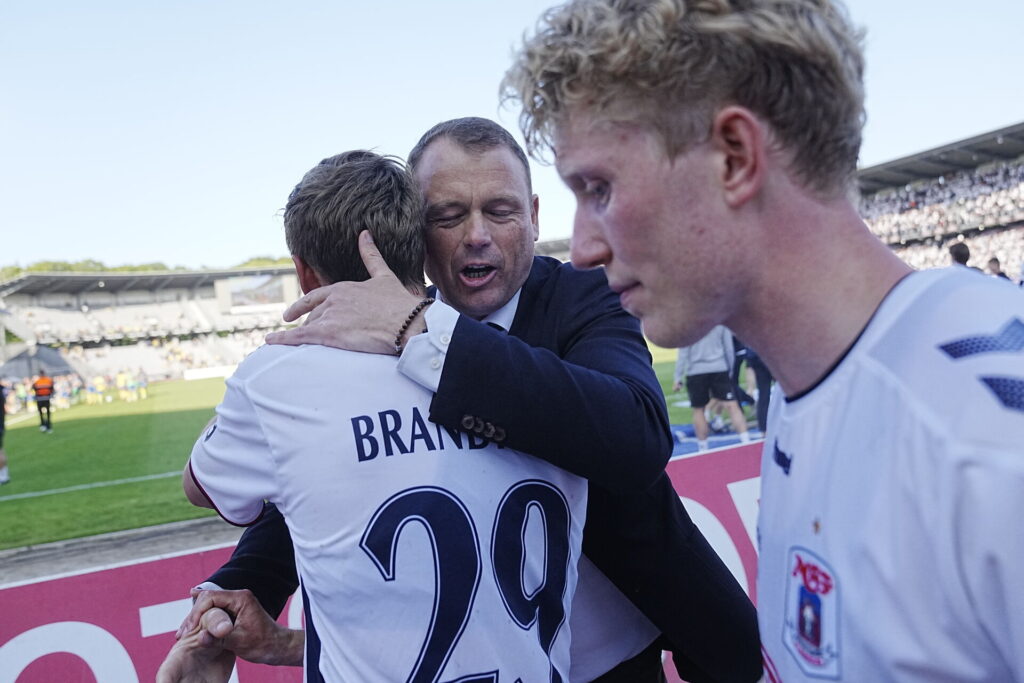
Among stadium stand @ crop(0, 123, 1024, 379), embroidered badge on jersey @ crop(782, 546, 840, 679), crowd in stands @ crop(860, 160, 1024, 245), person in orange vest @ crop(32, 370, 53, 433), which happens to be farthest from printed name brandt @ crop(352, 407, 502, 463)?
crowd in stands @ crop(860, 160, 1024, 245)

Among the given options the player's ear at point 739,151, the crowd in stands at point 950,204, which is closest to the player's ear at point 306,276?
the player's ear at point 739,151

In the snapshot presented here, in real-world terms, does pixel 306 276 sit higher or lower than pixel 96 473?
higher

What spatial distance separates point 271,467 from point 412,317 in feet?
1.29

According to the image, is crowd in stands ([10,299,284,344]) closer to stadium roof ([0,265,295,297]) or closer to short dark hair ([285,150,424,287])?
stadium roof ([0,265,295,297])

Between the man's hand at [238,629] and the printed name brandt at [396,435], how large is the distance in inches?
25.6

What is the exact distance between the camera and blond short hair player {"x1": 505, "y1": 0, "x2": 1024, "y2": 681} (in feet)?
2.45

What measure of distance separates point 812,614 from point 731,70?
69cm

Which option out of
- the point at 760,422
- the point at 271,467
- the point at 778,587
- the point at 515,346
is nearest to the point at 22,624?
the point at 271,467

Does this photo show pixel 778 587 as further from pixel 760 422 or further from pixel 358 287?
pixel 760 422

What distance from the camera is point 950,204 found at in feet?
131

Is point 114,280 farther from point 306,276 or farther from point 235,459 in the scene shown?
point 235,459

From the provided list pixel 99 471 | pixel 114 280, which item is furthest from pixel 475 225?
pixel 114 280

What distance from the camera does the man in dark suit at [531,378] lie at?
1.39 metres

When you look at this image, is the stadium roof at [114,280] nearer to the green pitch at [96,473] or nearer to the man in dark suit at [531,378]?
the green pitch at [96,473]
